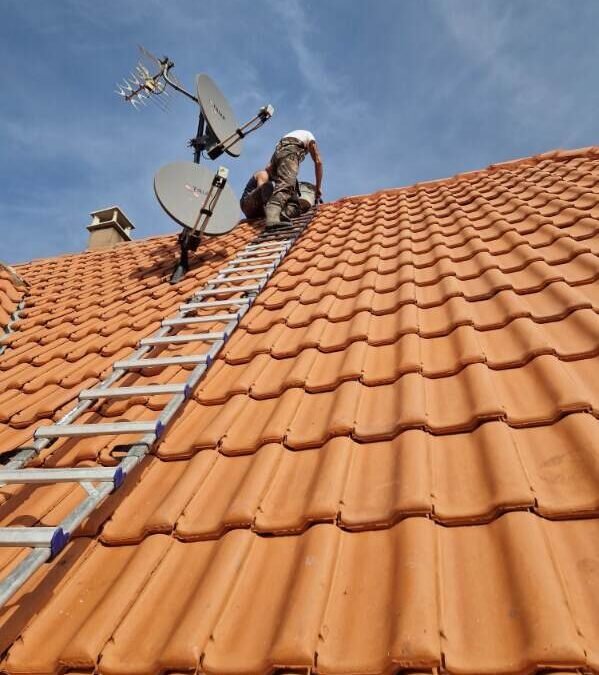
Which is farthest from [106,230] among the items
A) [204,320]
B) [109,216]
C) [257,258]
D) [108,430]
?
[108,430]

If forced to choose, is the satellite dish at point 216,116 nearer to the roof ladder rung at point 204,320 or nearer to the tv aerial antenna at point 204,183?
the tv aerial antenna at point 204,183

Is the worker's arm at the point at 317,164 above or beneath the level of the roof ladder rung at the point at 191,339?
above

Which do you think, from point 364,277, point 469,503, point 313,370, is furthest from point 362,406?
point 364,277

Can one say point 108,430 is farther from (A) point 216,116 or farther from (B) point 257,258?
(A) point 216,116

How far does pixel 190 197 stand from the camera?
179 inches

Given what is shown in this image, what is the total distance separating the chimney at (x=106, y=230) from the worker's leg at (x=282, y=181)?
403 cm

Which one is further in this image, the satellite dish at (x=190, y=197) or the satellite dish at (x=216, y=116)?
the satellite dish at (x=216, y=116)

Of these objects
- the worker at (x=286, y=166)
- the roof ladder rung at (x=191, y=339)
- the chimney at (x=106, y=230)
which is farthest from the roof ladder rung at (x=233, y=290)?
the chimney at (x=106, y=230)

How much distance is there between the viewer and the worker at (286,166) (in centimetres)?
534

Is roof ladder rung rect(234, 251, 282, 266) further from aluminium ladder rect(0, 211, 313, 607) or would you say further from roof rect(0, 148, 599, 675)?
roof rect(0, 148, 599, 675)

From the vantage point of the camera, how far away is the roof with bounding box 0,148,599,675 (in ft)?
3.25

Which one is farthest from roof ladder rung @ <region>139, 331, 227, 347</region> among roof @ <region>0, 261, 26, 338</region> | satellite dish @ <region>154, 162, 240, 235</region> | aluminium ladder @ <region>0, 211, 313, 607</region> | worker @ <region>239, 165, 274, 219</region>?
worker @ <region>239, 165, 274, 219</region>

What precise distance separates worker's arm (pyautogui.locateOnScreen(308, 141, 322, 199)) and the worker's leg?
412 mm

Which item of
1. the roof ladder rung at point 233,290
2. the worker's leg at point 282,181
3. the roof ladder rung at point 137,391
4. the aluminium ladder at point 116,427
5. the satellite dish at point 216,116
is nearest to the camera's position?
the aluminium ladder at point 116,427
